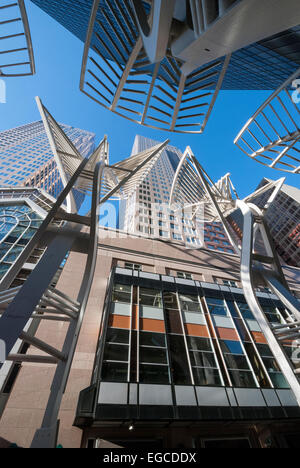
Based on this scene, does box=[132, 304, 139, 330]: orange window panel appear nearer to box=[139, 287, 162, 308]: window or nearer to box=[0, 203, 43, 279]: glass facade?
box=[139, 287, 162, 308]: window

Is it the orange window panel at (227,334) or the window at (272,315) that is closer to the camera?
the orange window panel at (227,334)

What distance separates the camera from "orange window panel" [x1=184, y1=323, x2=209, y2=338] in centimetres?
1346

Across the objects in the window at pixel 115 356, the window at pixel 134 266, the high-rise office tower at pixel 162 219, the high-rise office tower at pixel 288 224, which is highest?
the high-rise office tower at pixel 288 224

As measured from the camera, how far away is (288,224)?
3135 inches

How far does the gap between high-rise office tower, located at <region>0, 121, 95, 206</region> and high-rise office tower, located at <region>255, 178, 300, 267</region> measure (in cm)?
7695

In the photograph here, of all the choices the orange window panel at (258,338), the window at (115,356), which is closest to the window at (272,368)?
the orange window panel at (258,338)

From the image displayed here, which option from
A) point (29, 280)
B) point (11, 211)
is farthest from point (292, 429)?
point (11, 211)

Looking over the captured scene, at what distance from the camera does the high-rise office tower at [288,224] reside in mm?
74438

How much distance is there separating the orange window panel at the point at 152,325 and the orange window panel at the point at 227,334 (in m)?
3.92

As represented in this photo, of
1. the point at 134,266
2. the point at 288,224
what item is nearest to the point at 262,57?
the point at 134,266

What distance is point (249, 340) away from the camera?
46.1 ft

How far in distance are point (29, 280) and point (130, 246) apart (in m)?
15.8

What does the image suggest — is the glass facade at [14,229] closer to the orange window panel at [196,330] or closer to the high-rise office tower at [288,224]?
the orange window panel at [196,330]

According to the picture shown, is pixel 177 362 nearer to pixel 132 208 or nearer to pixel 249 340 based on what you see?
pixel 249 340
